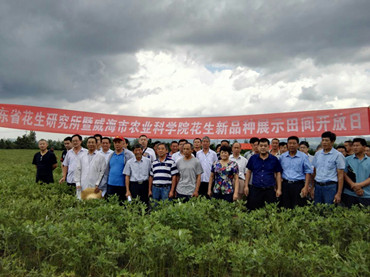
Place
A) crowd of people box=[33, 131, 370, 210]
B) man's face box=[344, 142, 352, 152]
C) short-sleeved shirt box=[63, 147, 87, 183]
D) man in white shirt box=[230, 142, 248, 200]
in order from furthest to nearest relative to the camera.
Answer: man's face box=[344, 142, 352, 152]
short-sleeved shirt box=[63, 147, 87, 183]
man in white shirt box=[230, 142, 248, 200]
crowd of people box=[33, 131, 370, 210]

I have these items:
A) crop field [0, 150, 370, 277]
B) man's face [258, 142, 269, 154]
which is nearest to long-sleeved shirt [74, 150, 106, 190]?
crop field [0, 150, 370, 277]

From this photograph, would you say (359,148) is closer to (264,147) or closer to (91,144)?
(264,147)

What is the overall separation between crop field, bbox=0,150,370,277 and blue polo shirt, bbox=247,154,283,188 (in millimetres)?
841

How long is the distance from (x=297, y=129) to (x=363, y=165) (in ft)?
16.2

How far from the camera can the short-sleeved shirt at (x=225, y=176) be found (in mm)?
5387

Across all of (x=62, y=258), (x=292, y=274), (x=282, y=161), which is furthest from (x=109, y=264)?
(x=282, y=161)

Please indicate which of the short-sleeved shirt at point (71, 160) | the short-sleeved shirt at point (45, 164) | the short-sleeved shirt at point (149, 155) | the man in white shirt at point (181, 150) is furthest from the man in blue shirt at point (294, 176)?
the short-sleeved shirt at point (45, 164)

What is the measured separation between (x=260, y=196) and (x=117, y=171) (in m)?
2.72

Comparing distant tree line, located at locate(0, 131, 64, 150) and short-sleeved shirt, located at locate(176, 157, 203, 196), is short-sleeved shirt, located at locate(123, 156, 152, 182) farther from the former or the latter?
distant tree line, located at locate(0, 131, 64, 150)

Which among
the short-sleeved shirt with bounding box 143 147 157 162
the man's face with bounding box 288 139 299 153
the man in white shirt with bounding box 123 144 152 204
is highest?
the man's face with bounding box 288 139 299 153

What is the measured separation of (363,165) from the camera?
5.09 m

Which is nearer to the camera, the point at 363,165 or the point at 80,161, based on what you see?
the point at 363,165

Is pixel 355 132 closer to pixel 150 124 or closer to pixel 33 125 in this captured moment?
pixel 150 124

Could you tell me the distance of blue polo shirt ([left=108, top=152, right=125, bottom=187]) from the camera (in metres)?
5.73
